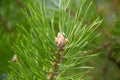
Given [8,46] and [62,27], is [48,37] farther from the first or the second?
[8,46]

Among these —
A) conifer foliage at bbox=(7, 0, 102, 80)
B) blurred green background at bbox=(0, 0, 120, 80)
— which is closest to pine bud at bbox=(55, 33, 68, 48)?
conifer foliage at bbox=(7, 0, 102, 80)

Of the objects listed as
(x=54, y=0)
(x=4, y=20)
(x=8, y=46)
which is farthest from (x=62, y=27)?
(x=4, y=20)

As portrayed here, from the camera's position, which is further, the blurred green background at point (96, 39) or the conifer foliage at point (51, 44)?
the blurred green background at point (96, 39)

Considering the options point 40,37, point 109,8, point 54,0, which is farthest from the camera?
point 109,8

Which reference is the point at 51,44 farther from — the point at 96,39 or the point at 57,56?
the point at 96,39

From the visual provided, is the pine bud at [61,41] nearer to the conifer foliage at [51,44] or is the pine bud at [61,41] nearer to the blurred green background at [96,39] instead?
the conifer foliage at [51,44]

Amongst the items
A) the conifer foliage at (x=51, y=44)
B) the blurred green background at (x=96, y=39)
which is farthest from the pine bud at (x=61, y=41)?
the blurred green background at (x=96, y=39)

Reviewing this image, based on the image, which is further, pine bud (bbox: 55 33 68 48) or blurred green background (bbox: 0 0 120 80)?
blurred green background (bbox: 0 0 120 80)

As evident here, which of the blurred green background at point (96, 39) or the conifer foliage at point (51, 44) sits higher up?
the blurred green background at point (96, 39)

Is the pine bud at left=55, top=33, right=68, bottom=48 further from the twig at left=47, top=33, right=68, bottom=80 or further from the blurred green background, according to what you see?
the blurred green background
